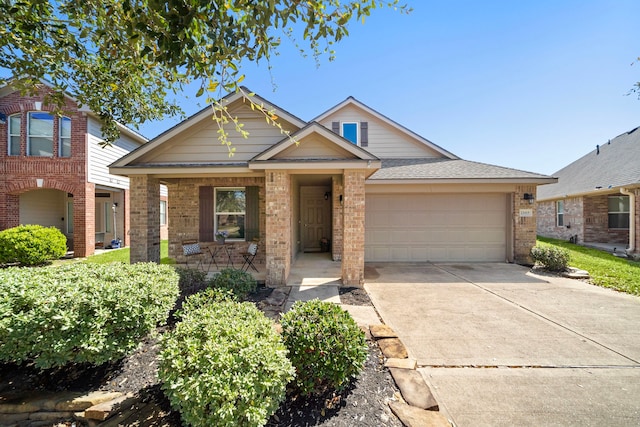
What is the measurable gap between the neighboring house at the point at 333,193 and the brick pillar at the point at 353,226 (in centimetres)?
2

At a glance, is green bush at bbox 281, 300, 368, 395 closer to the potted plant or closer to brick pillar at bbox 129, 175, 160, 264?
brick pillar at bbox 129, 175, 160, 264

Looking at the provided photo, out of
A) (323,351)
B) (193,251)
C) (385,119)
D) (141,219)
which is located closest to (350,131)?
(385,119)

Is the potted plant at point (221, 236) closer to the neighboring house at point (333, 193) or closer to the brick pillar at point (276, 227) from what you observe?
the neighboring house at point (333, 193)

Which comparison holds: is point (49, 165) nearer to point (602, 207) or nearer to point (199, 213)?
point (199, 213)

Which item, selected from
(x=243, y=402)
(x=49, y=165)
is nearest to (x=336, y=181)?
(x=243, y=402)

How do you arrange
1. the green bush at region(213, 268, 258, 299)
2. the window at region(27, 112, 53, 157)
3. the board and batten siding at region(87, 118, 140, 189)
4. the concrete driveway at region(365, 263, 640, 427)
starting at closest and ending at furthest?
1. the concrete driveway at region(365, 263, 640, 427)
2. the green bush at region(213, 268, 258, 299)
3. the window at region(27, 112, 53, 157)
4. the board and batten siding at region(87, 118, 140, 189)

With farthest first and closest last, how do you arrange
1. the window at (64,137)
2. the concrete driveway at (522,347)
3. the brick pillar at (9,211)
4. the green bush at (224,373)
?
the window at (64,137)
the brick pillar at (9,211)
the concrete driveway at (522,347)
the green bush at (224,373)

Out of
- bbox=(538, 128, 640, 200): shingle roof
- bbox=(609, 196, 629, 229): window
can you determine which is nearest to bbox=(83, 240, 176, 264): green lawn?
bbox=(538, 128, 640, 200): shingle roof

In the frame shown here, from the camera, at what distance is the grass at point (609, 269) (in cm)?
623

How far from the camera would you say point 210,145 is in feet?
21.4

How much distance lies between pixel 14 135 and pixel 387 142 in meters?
15.4

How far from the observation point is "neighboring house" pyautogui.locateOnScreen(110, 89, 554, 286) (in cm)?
597

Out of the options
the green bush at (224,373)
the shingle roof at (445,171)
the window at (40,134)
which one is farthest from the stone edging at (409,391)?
the window at (40,134)

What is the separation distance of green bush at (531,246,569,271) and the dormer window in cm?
737
